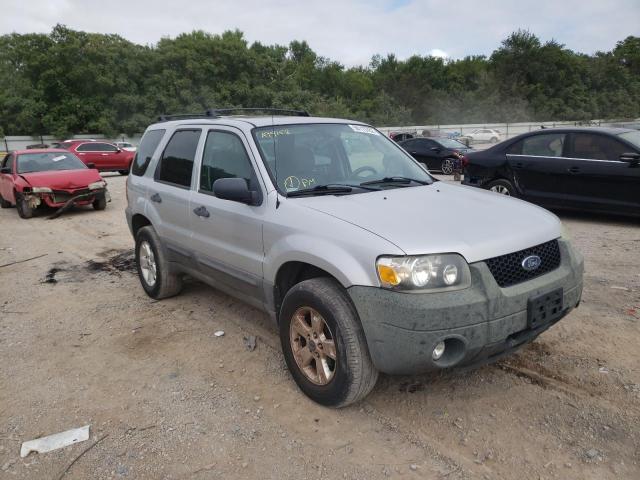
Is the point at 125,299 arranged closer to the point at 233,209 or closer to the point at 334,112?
the point at 233,209

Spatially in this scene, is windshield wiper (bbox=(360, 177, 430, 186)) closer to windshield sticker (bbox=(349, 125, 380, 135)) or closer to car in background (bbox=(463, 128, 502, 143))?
windshield sticker (bbox=(349, 125, 380, 135))

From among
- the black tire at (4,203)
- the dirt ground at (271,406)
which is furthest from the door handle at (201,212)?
the black tire at (4,203)

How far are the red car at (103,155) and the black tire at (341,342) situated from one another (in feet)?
67.4

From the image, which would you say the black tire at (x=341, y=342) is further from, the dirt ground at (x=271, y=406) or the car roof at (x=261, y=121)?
the car roof at (x=261, y=121)

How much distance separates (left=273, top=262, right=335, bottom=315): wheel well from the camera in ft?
10.8

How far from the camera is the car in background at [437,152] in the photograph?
55.7 feet

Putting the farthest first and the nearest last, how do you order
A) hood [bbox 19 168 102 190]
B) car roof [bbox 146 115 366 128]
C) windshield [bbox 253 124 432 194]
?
hood [bbox 19 168 102 190] → car roof [bbox 146 115 366 128] → windshield [bbox 253 124 432 194]

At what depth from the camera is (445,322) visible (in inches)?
104

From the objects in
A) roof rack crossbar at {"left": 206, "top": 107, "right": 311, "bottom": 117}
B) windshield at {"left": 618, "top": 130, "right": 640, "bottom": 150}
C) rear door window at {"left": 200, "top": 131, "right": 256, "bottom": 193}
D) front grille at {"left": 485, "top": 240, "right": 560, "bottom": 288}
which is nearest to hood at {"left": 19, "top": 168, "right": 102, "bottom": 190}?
roof rack crossbar at {"left": 206, "top": 107, "right": 311, "bottom": 117}

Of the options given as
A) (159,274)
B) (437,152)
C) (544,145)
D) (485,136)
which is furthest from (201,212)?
(485,136)

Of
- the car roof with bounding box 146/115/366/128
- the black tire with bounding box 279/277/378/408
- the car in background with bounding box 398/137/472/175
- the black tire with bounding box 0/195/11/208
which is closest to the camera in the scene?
the black tire with bounding box 279/277/378/408

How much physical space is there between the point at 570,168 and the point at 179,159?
6328mm

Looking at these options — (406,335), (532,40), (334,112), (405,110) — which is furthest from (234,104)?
(406,335)

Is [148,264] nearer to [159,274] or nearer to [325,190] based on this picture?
[159,274]
